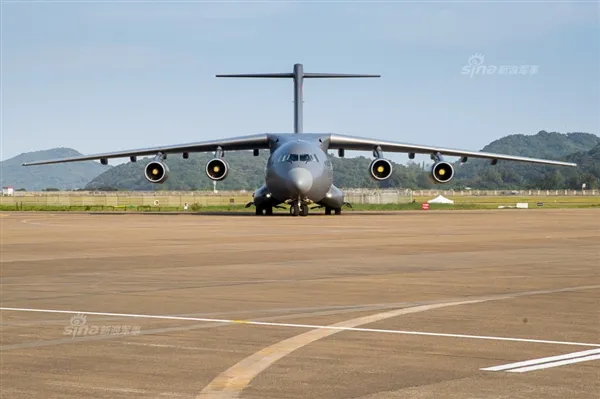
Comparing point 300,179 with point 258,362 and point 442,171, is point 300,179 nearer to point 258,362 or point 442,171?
point 442,171

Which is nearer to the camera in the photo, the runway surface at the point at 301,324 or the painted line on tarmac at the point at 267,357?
the painted line on tarmac at the point at 267,357

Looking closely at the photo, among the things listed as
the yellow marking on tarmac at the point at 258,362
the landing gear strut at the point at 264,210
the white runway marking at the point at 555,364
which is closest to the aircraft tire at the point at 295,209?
the landing gear strut at the point at 264,210

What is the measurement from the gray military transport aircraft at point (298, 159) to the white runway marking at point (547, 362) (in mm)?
37714

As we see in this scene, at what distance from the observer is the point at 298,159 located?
155 feet

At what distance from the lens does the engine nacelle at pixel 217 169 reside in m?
51.7

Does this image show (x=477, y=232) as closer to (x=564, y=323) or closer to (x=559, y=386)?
(x=564, y=323)

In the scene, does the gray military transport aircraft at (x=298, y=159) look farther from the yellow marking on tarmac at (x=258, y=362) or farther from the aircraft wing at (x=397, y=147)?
the yellow marking on tarmac at (x=258, y=362)

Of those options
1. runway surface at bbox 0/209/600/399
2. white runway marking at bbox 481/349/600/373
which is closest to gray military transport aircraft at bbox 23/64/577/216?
runway surface at bbox 0/209/600/399

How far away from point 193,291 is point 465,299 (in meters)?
4.12

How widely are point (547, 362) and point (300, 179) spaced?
123 feet

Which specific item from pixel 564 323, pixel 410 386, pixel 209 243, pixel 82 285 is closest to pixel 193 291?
pixel 82 285

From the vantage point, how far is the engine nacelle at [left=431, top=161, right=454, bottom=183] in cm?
5188

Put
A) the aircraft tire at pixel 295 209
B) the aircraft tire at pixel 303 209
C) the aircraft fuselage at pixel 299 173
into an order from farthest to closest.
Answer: the aircraft tire at pixel 303 209 → the aircraft tire at pixel 295 209 → the aircraft fuselage at pixel 299 173

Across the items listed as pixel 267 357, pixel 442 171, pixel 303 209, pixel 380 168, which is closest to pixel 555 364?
pixel 267 357
